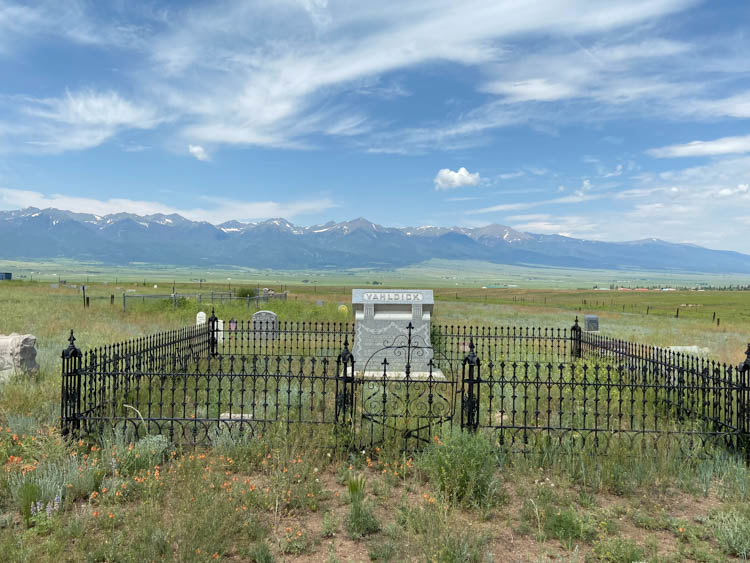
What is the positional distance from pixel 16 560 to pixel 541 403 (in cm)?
866

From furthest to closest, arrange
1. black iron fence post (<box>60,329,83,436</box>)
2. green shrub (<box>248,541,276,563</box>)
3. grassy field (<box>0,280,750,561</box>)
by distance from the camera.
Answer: black iron fence post (<box>60,329,83,436</box>) < grassy field (<box>0,280,750,561</box>) < green shrub (<box>248,541,276,563</box>)

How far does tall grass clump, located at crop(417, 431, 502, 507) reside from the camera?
5.24 meters

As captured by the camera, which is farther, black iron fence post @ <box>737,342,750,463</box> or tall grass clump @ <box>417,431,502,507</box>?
black iron fence post @ <box>737,342,750,463</box>

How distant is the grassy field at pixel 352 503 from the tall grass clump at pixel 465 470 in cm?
2

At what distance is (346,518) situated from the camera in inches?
191

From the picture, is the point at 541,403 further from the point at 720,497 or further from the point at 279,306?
the point at 279,306

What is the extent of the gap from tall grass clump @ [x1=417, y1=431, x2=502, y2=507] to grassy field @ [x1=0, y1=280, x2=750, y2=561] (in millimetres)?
17

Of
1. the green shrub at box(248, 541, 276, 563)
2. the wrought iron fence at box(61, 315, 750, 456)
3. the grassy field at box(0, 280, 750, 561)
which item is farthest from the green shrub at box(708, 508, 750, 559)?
the green shrub at box(248, 541, 276, 563)

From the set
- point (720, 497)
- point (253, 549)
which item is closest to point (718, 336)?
point (720, 497)

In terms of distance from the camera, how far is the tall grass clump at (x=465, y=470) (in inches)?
206

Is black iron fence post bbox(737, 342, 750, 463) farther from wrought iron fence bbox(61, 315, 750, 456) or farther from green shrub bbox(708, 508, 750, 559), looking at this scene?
green shrub bbox(708, 508, 750, 559)

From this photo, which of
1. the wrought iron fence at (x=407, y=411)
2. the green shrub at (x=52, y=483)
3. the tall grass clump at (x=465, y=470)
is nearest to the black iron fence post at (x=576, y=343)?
the wrought iron fence at (x=407, y=411)

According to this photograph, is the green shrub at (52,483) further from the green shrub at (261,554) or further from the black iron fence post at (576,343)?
the black iron fence post at (576,343)

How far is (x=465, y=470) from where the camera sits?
536cm
